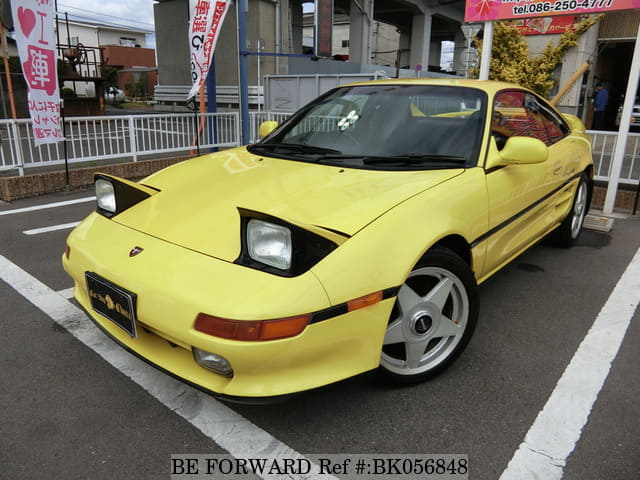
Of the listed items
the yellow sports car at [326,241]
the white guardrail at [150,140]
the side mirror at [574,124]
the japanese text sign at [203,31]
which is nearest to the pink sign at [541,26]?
the white guardrail at [150,140]

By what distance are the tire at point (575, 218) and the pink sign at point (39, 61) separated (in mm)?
5926

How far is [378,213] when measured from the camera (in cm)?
209

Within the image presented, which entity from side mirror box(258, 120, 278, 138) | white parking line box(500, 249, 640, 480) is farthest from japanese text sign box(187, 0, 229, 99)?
white parking line box(500, 249, 640, 480)

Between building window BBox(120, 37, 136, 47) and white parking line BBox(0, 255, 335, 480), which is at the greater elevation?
building window BBox(120, 37, 136, 47)

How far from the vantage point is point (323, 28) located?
957 cm

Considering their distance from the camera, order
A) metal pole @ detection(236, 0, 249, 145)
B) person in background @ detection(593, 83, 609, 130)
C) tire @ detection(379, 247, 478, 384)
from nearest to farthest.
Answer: tire @ detection(379, 247, 478, 384) < metal pole @ detection(236, 0, 249, 145) < person in background @ detection(593, 83, 609, 130)

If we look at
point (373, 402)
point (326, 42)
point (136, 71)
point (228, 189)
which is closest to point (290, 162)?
point (228, 189)

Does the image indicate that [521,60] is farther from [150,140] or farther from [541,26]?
[150,140]

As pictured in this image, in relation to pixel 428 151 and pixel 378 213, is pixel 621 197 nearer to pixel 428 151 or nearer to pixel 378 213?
pixel 428 151

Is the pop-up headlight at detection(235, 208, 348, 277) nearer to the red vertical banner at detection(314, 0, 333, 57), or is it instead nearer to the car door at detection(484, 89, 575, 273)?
the car door at detection(484, 89, 575, 273)

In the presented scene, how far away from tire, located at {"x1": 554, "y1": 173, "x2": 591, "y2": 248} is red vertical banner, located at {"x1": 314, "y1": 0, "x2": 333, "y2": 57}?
6244 millimetres

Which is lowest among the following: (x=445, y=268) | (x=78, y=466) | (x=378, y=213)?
(x=78, y=466)

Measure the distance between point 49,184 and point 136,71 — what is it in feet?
104

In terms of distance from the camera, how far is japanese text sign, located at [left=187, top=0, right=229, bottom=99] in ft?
25.1
